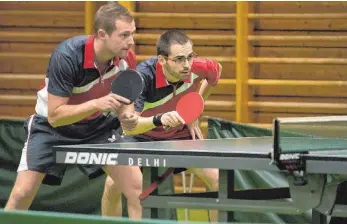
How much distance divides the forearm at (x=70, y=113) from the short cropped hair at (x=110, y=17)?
1.35 feet

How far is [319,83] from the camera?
24.5ft

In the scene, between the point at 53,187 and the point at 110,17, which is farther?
the point at 53,187

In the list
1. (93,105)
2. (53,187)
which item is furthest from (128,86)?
(53,187)

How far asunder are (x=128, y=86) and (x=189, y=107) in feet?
1.41

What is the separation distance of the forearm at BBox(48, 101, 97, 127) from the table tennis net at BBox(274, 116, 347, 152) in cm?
90

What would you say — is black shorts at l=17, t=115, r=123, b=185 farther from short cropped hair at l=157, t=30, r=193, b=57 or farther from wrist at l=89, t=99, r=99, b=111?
short cropped hair at l=157, t=30, r=193, b=57

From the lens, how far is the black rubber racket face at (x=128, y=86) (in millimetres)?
4445

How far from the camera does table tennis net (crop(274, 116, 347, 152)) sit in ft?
12.1

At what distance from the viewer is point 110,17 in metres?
4.71

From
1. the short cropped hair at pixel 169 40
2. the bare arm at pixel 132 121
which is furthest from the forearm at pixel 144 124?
the short cropped hair at pixel 169 40

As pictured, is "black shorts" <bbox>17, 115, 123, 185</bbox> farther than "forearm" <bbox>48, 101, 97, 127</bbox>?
Yes

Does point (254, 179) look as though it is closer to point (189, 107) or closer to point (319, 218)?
point (189, 107)

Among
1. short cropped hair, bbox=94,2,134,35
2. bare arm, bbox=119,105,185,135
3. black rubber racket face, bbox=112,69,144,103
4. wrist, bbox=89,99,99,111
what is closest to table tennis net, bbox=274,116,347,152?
bare arm, bbox=119,105,185,135

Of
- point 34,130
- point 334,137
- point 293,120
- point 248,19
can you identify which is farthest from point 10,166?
point 293,120
